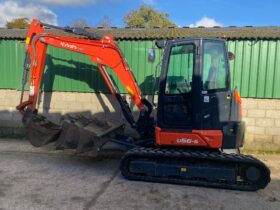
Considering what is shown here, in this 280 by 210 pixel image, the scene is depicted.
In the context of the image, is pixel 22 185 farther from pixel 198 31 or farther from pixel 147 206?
pixel 198 31

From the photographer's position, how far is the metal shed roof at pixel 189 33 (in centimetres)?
742

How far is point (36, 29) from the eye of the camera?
6.55 meters

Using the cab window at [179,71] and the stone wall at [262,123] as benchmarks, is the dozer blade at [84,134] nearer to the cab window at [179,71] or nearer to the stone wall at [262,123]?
the cab window at [179,71]

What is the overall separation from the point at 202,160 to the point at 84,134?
2589 millimetres

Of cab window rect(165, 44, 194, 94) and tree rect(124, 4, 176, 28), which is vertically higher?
tree rect(124, 4, 176, 28)

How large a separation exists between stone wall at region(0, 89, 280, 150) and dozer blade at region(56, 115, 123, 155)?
4.31 ft

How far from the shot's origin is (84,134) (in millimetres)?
6156

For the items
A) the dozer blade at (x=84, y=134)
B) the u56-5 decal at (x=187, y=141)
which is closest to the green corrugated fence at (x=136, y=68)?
the dozer blade at (x=84, y=134)

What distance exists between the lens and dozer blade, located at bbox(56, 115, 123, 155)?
607 centimetres

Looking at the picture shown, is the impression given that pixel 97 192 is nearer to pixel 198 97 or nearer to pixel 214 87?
pixel 198 97

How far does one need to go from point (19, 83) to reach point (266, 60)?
7169 mm

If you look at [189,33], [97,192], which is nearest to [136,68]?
[189,33]

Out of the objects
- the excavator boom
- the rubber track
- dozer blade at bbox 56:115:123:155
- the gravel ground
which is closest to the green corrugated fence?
the excavator boom

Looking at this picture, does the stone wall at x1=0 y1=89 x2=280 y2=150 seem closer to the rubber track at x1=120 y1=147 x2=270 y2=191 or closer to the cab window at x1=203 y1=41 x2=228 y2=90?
the rubber track at x1=120 y1=147 x2=270 y2=191
